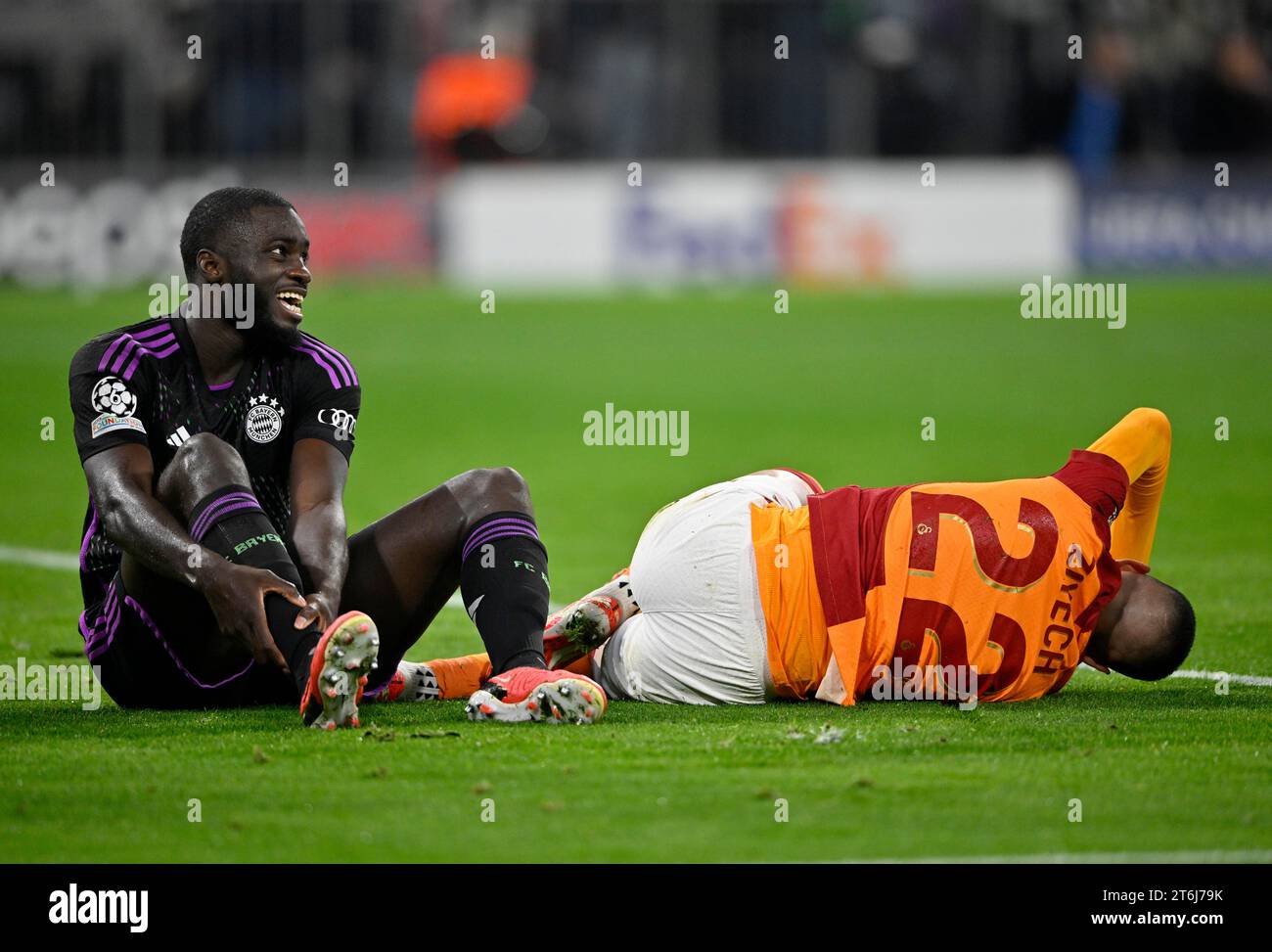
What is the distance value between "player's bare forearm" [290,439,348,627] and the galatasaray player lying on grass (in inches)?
23.3

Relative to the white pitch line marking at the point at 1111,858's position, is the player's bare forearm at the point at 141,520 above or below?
above

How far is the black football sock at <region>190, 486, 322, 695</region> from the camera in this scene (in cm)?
551

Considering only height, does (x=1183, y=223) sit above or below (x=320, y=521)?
above

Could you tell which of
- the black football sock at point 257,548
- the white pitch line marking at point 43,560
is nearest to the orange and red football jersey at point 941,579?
the black football sock at point 257,548

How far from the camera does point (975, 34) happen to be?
100 ft

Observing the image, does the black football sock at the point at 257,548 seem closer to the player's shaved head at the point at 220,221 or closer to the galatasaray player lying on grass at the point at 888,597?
the galatasaray player lying on grass at the point at 888,597

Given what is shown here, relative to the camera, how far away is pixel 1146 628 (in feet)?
19.7

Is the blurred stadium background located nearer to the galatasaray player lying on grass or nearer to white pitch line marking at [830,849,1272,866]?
the galatasaray player lying on grass

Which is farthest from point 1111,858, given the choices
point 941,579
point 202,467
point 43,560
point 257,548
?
point 43,560

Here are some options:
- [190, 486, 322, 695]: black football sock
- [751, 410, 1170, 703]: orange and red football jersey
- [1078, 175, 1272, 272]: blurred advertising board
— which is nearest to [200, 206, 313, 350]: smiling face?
[190, 486, 322, 695]: black football sock

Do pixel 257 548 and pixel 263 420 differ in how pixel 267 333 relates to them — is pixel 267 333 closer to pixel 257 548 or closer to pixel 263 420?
pixel 263 420

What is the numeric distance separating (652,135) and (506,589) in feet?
82.0

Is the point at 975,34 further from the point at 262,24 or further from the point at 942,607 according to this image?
the point at 942,607

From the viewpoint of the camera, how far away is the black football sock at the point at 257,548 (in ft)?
18.1
